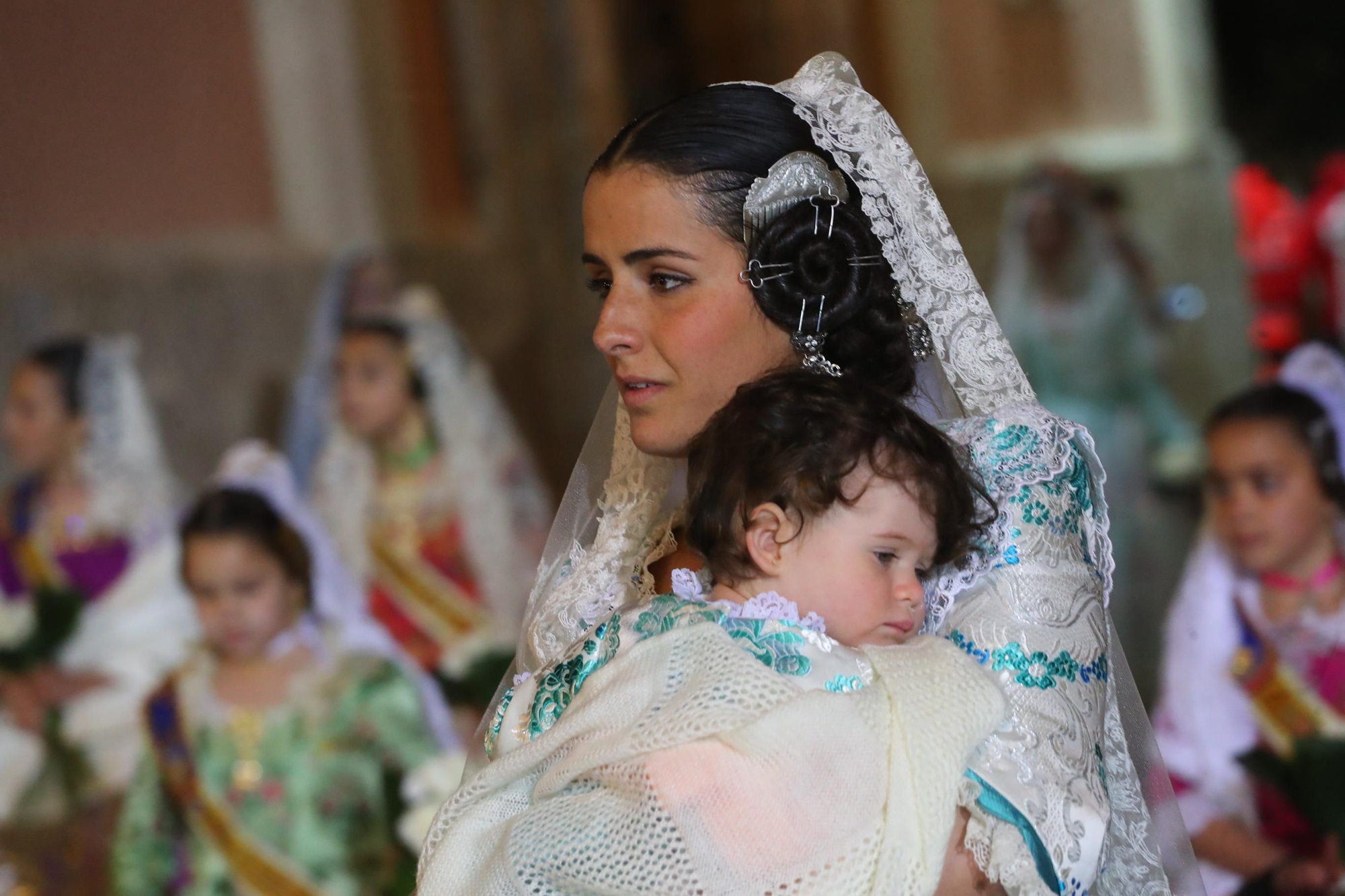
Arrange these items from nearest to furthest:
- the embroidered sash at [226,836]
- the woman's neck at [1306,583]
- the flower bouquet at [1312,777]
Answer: the flower bouquet at [1312,777], the woman's neck at [1306,583], the embroidered sash at [226,836]

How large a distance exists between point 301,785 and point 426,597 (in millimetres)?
1300

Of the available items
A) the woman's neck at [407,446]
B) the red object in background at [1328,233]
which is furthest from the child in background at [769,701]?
the red object in background at [1328,233]

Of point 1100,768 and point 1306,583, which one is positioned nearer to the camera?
point 1100,768

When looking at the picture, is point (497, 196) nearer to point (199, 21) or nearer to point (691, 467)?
point (199, 21)

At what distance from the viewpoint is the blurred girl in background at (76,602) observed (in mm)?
4691

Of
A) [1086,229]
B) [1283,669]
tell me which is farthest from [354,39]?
[1283,669]

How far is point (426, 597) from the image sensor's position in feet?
17.1

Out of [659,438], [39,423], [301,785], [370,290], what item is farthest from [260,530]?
[659,438]

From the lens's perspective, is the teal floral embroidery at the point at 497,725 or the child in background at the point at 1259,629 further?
the child in background at the point at 1259,629

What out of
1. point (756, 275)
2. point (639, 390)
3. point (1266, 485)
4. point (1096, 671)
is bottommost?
point (1266, 485)

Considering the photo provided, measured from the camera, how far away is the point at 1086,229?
20.4ft

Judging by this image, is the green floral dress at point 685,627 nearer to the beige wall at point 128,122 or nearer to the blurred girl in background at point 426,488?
the blurred girl in background at point 426,488

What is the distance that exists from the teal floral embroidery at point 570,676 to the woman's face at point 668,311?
35cm

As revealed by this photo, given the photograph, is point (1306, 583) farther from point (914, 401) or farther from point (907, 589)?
point (907, 589)
